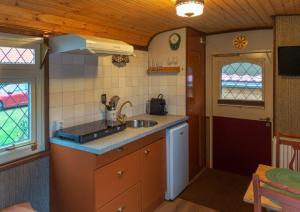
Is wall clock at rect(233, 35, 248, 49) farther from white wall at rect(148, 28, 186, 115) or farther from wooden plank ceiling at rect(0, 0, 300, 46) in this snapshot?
white wall at rect(148, 28, 186, 115)

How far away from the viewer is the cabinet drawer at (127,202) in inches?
82.7

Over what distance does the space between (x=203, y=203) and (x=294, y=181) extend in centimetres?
151

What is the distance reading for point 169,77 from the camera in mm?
3420

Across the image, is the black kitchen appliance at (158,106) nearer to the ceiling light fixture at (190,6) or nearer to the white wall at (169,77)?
the white wall at (169,77)

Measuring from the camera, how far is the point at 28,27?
1989 millimetres

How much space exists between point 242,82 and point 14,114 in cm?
291

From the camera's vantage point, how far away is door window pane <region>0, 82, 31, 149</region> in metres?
1.93

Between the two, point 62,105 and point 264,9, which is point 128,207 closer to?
point 62,105

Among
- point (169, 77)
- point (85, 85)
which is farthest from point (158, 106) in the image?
point (85, 85)

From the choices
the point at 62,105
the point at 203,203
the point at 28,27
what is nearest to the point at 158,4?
the point at 28,27

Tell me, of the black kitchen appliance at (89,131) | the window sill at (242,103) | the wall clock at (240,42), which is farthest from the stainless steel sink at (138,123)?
the wall clock at (240,42)

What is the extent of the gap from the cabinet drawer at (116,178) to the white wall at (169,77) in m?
1.20

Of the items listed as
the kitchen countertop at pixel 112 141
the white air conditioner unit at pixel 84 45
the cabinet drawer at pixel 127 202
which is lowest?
the cabinet drawer at pixel 127 202

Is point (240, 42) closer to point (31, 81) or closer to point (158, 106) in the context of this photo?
point (158, 106)
